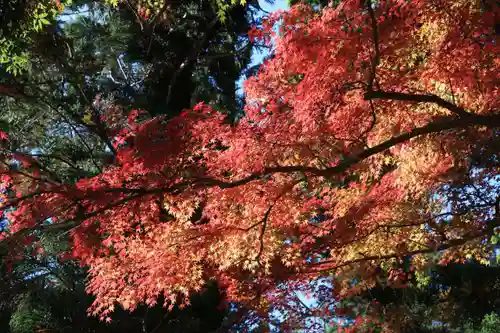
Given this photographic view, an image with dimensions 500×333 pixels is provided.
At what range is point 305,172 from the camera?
213 inches

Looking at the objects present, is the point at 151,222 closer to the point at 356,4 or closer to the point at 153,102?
the point at 356,4

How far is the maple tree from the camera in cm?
500

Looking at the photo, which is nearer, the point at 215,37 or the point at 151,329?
the point at 151,329

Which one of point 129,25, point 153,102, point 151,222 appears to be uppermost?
point 129,25

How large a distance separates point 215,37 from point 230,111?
1.94 metres

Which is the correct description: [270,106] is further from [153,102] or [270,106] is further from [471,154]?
[153,102]

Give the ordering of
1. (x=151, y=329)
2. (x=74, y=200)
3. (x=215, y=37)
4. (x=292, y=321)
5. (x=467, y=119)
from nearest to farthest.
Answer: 1. (x=467, y=119)
2. (x=74, y=200)
3. (x=292, y=321)
4. (x=151, y=329)
5. (x=215, y=37)

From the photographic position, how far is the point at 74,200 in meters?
4.81

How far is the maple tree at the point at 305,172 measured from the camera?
5000 millimetres

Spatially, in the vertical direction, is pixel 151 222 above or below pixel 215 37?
below

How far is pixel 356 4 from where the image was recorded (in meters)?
4.90

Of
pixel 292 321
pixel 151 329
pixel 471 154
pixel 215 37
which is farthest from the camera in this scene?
pixel 215 37

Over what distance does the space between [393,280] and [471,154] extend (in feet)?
9.42

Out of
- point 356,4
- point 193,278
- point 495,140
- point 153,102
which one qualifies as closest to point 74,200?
point 193,278
